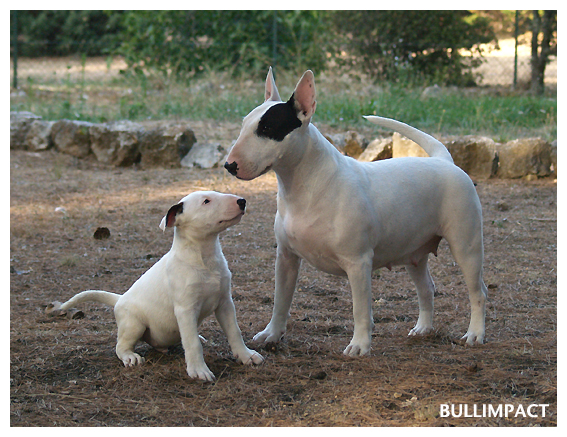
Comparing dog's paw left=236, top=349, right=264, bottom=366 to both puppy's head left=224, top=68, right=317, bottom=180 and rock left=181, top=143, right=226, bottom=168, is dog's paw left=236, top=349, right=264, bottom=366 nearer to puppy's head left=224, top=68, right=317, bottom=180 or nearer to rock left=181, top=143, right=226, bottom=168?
puppy's head left=224, top=68, right=317, bottom=180

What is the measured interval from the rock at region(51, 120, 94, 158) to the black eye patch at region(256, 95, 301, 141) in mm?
A: 7484

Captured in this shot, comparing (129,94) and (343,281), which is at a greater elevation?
(129,94)

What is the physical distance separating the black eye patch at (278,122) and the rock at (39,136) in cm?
811

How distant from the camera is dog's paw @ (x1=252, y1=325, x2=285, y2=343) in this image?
394 centimetres

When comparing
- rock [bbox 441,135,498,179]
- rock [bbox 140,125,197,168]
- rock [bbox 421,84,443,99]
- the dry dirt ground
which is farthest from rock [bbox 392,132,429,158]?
rock [bbox 421,84,443,99]

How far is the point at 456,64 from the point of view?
15055mm

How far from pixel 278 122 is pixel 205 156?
6.36 m

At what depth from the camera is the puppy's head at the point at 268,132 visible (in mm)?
3328

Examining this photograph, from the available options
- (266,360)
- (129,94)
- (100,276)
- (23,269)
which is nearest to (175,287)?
(266,360)

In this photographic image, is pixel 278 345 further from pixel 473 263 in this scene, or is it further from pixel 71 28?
pixel 71 28

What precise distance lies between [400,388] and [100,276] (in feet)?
10.1

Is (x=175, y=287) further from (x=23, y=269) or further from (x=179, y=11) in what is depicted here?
(x=179, y=11)

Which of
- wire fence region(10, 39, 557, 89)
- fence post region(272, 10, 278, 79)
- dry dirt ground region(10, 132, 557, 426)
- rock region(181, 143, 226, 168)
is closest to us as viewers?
dry dirt ground region(10, 132, 557, 426)

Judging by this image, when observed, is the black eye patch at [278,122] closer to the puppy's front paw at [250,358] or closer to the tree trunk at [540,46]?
the puppy's front paw at [250,358]
